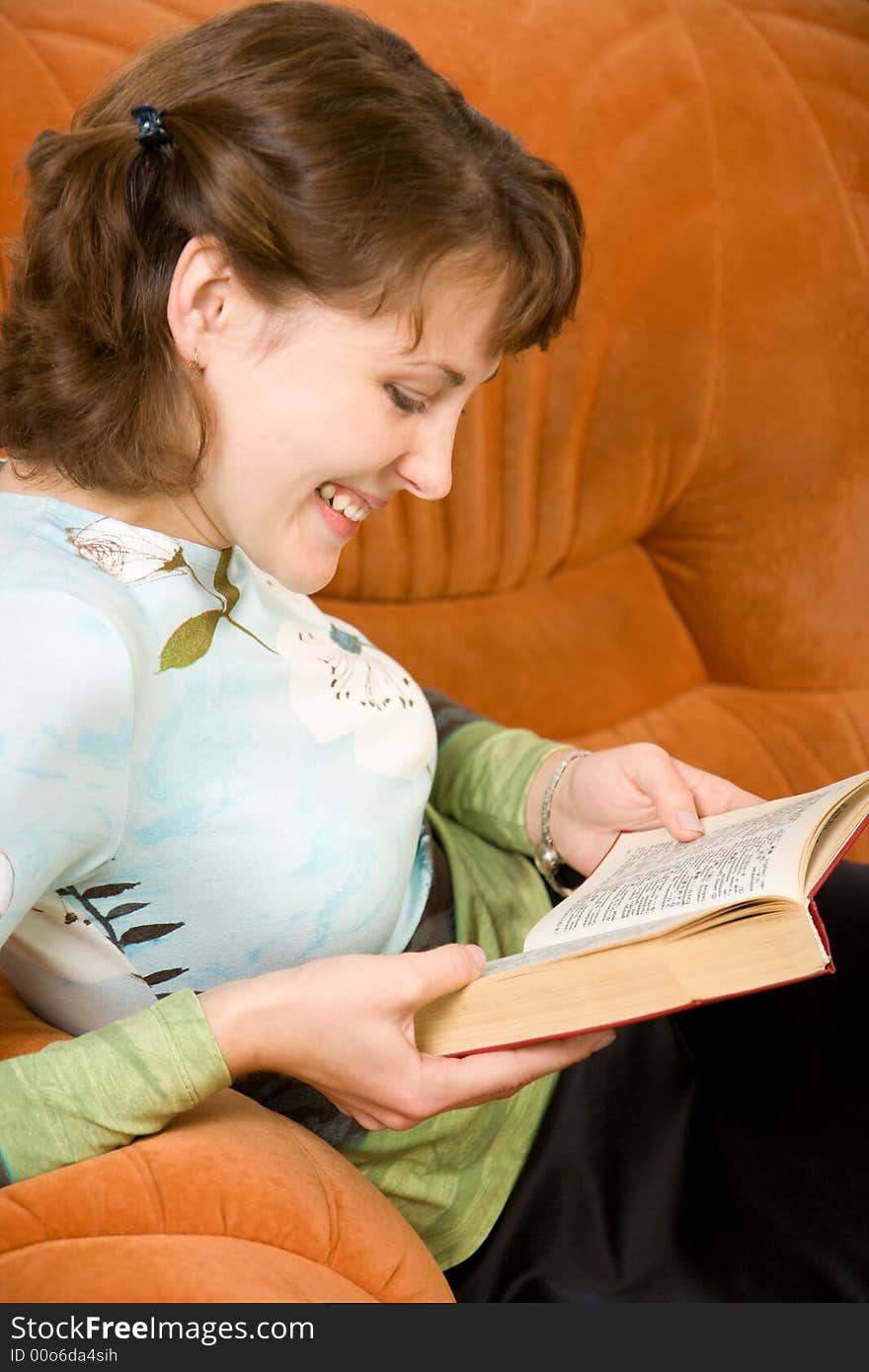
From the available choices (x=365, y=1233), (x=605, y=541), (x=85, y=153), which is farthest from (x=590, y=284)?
(x=365, y=1233)

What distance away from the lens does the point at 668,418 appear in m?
1.59

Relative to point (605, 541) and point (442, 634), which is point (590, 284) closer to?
point (605, 541)

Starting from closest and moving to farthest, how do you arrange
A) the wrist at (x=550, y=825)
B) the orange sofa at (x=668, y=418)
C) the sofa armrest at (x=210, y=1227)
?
the sofa armrest at (x=210, y=1227) → the wrist at (x=550, y=825) → the orange sofa at (x=668, y=418)

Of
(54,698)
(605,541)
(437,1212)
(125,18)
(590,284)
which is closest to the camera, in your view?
(54,698)

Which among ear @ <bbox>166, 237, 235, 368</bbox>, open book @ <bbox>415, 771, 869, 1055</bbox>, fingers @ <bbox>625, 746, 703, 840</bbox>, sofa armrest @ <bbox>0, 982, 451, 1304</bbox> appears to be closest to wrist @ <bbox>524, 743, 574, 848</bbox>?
fingers @ <bbox>625, 746, 703, 840</bbox>

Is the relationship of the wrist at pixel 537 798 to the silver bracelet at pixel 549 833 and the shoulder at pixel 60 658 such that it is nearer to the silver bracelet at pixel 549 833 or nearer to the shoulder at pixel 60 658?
the silver bracelet at pixel 549 833

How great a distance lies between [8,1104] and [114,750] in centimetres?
21

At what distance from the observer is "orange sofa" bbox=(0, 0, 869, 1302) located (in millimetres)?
1459

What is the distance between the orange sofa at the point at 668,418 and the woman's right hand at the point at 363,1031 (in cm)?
76

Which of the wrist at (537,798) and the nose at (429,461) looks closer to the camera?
the nose at (429,461)

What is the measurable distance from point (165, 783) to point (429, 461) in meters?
0.28

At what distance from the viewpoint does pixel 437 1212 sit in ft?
3.20

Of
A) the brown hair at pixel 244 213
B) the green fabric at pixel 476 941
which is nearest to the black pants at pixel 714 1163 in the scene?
the green fabric at pixel 476 941

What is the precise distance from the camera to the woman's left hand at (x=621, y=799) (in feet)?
3.35
